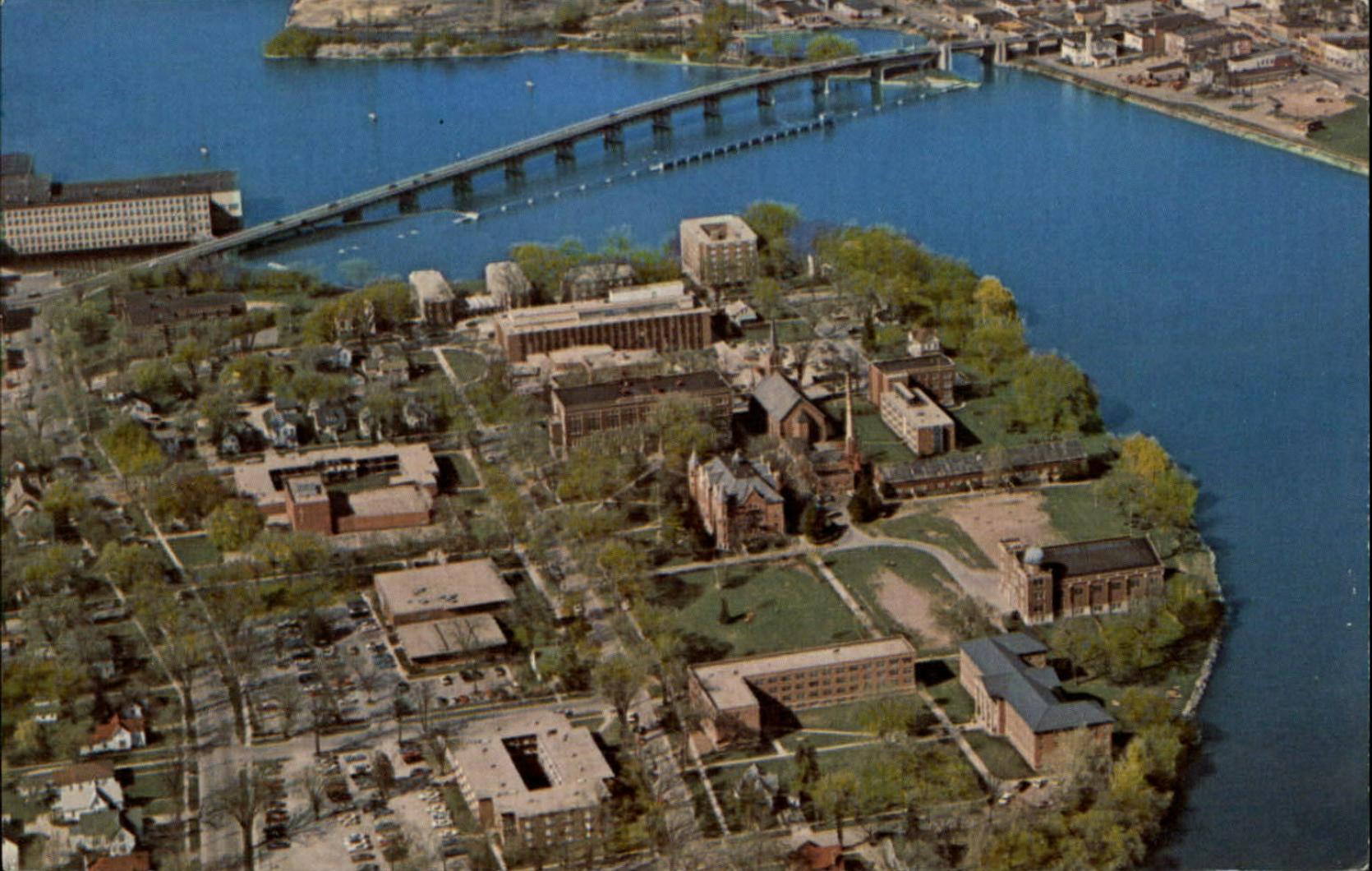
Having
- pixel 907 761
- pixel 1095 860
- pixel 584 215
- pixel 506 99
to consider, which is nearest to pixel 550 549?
pixel 907 761

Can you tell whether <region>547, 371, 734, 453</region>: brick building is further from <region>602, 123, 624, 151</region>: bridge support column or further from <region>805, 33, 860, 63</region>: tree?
<region>805, 33, 860, 63</region>: tree

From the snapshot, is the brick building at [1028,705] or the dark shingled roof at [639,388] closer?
the brick building at [1028,705]

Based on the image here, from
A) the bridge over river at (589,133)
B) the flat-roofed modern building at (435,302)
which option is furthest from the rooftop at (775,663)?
the bridge over river at (589,133)

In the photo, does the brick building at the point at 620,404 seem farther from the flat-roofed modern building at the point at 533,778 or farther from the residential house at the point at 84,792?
the residential house at the point at 84,792

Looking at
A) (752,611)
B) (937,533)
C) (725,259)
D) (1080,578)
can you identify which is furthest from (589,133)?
(1080,578)

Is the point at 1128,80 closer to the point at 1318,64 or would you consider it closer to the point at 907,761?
the point at 1318,64

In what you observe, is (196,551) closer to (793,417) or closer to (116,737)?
(116,737)

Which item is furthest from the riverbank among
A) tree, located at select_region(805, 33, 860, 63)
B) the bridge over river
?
tree, located at select_region(805, 33, 860, 63)
